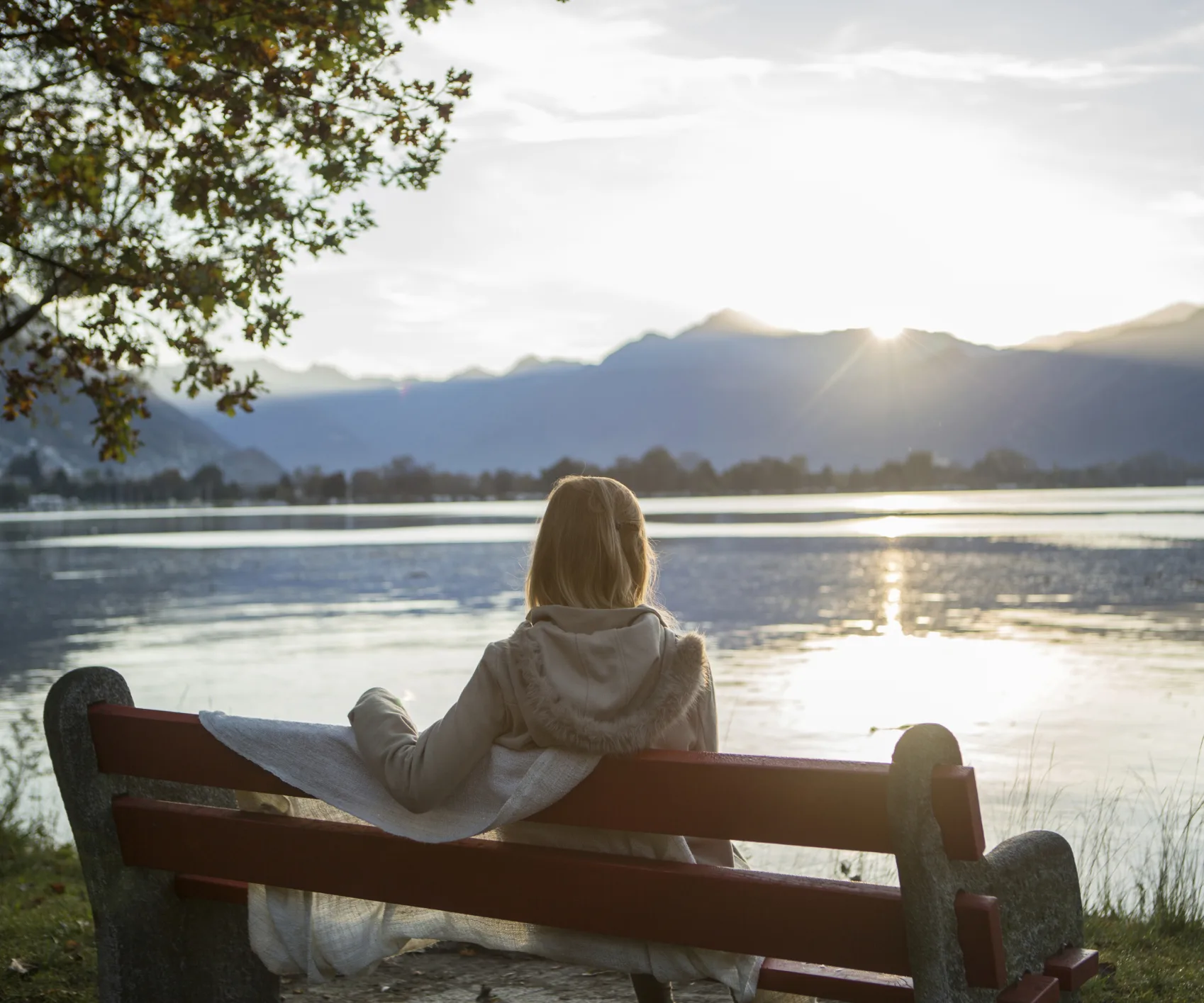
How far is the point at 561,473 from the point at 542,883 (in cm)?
13462

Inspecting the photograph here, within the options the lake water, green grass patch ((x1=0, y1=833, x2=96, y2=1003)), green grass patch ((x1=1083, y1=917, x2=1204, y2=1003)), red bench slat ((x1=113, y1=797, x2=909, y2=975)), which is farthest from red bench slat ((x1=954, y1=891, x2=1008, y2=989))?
the lake water

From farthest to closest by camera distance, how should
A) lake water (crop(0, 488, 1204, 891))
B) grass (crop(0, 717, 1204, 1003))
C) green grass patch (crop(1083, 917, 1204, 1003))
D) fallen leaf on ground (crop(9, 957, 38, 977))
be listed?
lake water (crop(0, 488, 1204, 891))
fallen leaf on ground (crop(9, 957, 38, 977))
grass (crop(0, 717, 1204, 1003))
green grass patch (crop(1083, 917, 1204, 1003))

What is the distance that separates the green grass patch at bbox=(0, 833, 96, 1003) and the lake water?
3.88 meters

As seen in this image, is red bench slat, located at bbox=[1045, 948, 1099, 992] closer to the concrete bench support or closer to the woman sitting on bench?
the woman sitting on bench

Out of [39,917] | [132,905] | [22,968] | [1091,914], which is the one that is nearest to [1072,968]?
[132,905]

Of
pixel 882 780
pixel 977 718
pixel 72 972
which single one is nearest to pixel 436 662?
pixel 977 718

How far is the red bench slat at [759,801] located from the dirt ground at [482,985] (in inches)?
77.4

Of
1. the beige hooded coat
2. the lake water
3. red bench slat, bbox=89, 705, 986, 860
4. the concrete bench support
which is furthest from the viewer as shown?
the lake water

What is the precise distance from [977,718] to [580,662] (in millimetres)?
10861

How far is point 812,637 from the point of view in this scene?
63.3 feet

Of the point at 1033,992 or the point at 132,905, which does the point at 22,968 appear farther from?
the point at 1033,992

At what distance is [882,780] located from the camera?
7.72 ft

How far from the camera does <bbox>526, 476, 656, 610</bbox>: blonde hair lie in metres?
3.00

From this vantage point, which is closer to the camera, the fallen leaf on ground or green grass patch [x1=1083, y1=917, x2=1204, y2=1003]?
green grass patch [x1=1083, y1=917, x2=1204, y2=1003]
